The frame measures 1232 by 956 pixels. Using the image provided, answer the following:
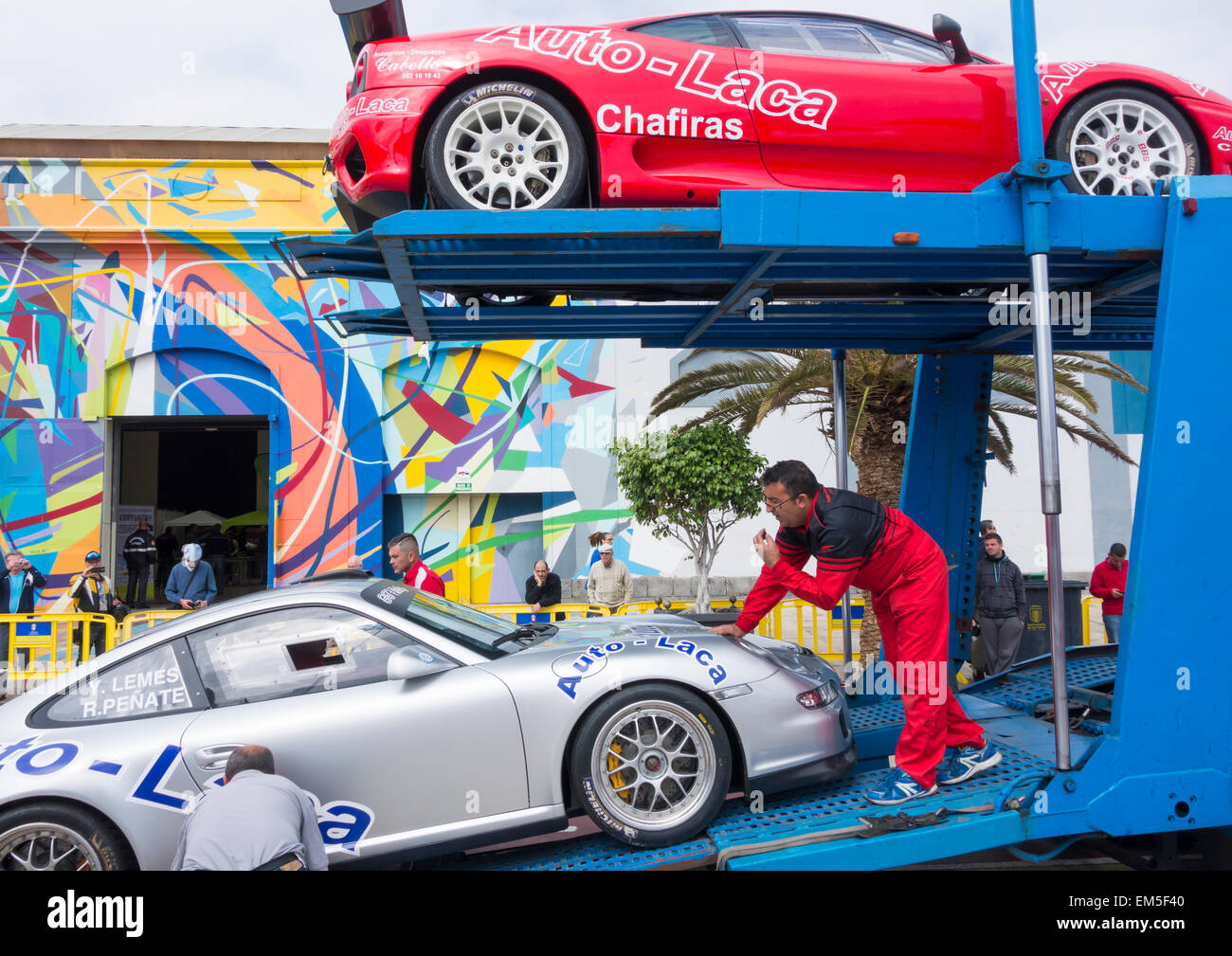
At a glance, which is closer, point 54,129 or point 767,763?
point 767,763

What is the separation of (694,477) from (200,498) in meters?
22.3

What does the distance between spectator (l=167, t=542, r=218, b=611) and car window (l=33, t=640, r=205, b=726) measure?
8.41 metres

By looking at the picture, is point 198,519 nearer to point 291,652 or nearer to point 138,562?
point 138,562

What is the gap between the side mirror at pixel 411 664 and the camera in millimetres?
3701

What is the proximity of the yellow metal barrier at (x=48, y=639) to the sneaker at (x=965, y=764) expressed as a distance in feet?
31.6

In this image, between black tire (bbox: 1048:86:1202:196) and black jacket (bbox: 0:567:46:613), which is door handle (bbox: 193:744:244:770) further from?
black jacket (bbox: 0:567:46:613)

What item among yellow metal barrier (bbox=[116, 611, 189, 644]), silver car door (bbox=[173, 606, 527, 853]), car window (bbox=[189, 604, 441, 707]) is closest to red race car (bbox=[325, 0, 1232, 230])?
car window (bbox=[189, 604, 441, 707])

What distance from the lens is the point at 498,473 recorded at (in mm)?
16406

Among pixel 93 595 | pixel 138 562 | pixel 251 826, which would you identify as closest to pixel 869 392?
pixel 251 826

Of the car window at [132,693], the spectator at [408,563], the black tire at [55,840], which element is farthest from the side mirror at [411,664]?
the spectator at [408,563]

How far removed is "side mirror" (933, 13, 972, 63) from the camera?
498cm

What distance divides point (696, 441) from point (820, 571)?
6.15 m
